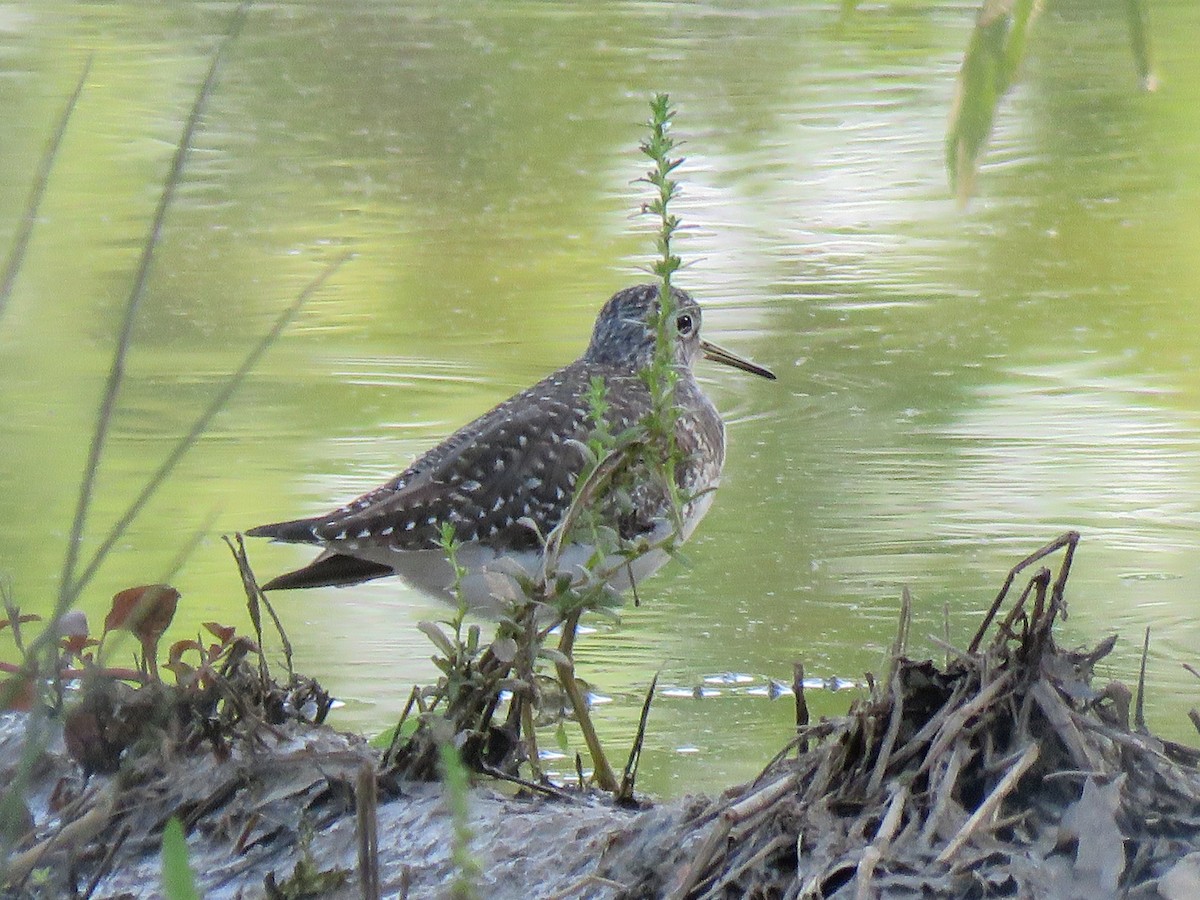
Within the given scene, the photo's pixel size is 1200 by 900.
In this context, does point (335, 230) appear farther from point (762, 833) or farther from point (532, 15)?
point (762, 833)

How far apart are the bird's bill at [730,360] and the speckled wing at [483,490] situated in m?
0.98

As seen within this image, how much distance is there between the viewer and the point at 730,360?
5.38m

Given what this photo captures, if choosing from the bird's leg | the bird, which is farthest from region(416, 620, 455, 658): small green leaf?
the bird

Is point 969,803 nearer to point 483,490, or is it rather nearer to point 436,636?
point 436,636

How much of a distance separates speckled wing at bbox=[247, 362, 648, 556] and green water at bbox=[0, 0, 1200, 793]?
24 centimetres

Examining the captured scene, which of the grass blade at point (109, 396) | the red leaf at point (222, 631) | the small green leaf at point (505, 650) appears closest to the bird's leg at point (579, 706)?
the small green leaf at point (505, 650)

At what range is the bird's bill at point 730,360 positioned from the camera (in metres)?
5.37

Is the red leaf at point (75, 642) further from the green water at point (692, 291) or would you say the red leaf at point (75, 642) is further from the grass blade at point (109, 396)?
the grass blade at point (109, 396)

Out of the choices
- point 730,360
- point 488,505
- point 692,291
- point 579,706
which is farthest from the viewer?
point 692,291

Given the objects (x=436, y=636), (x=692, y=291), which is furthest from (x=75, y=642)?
(x=692, y=291)

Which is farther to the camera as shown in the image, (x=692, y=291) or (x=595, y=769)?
(x=692, y=291)

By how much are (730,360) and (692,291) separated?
45.7 inches

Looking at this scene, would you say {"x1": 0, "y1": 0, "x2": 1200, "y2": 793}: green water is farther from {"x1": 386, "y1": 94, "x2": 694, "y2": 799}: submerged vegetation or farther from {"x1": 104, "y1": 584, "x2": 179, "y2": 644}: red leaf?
{"x1": 104, "y1": 584, "x2": 179, "y2": 644}: red leaf

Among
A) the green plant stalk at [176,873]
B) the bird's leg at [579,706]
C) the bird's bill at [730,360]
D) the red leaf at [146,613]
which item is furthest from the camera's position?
the bird's bill at [730,360]
